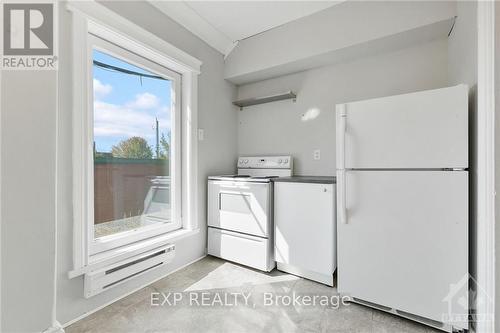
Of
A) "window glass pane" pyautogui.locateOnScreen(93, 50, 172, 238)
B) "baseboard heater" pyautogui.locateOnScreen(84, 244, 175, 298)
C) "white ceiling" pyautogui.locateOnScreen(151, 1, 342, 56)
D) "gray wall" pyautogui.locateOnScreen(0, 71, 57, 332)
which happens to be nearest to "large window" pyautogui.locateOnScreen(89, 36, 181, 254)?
"window glass pane" pyautogui.locateOnScreen(93, 50, 172, 238)

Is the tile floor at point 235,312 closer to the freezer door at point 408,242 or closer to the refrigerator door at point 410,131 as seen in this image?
the freezer door at point 408,242

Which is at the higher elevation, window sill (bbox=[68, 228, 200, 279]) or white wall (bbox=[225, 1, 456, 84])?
white wall (bbox=[225, 1, 456, 84])

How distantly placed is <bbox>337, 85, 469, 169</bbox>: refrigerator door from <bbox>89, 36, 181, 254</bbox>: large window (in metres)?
1.63

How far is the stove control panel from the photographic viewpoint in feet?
8.50

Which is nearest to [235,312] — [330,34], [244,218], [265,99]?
[244,218]

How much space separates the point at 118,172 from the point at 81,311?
99 cm

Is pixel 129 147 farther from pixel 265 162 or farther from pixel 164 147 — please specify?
pixel 265 162

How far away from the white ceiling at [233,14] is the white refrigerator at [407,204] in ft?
3.82

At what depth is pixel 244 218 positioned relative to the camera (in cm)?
225

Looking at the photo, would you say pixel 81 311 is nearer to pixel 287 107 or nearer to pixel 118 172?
pixel 118 172

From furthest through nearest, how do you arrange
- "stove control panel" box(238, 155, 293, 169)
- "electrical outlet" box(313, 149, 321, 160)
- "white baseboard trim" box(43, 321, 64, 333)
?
"stove control panel" box(238, 155, 293, 169), "electrical outlet" box(313, 149, 321, 160), "white baseboard trim" box(43, 321, 64, 333)

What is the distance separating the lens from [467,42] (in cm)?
145

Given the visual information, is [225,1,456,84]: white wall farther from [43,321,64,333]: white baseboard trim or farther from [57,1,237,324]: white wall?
[43,321,64,333]: white baseboard trim

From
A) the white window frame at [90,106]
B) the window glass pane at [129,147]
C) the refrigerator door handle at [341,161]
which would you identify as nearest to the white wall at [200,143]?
the white window frame at [90,106]
